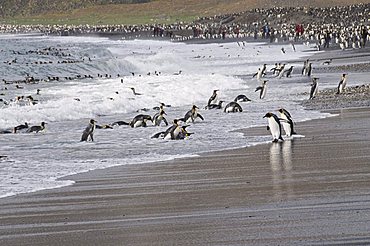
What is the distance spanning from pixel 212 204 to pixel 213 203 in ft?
0.20

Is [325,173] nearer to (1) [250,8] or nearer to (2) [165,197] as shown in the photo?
(2) [165,197]

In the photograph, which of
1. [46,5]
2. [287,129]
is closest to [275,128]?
[287,129]

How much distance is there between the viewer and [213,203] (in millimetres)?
7863

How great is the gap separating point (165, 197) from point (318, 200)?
1461 millimetres

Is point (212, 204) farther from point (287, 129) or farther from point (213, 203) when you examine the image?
point (287, 129)

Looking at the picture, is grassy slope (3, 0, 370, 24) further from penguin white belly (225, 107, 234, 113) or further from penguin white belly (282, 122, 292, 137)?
penguin white belly (282, 122, 292, 137)

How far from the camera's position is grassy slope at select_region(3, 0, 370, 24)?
130 meters

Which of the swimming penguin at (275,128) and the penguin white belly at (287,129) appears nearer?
the swimming penguin at (275,128)

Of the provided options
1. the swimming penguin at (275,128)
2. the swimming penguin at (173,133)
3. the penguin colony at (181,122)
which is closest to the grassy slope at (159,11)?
the penguin colony at (181,122)

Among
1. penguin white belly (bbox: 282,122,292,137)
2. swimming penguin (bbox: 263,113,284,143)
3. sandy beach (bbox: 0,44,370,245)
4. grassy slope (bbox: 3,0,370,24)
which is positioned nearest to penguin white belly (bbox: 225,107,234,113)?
penguin white belly (bbox: 282,122,292,137)

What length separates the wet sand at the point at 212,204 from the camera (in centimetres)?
649

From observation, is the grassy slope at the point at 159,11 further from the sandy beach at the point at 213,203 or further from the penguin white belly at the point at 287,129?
the sandy beach at the point at 213,203

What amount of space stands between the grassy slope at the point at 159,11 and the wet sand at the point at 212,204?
115 metres

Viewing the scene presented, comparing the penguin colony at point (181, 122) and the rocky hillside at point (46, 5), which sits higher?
the rocky hillside at point (46, 5)
